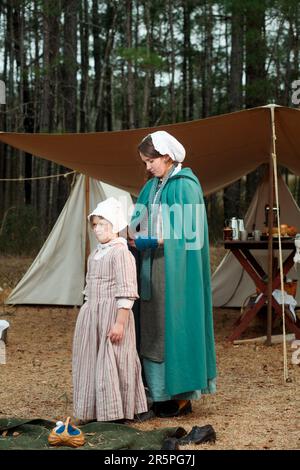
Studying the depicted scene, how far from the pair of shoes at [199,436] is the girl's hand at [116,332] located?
531mm

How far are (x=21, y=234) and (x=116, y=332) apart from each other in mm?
8080

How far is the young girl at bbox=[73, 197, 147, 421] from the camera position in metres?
3.52

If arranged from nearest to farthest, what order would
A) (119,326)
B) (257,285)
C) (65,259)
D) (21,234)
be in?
(119,326) → (257,285) → (65,259) → (21,234)

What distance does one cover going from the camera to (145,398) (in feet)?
12.1

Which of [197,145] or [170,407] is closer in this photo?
[170,407]

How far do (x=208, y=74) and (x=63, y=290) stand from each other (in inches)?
374

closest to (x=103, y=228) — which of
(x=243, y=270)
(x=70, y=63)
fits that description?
(x=243, y=270)

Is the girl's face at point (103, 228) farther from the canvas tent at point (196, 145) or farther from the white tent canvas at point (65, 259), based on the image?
the white tent canvas at point (65, 259)

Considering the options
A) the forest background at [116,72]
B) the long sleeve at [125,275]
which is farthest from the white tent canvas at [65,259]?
the long sleeve at [125,275]

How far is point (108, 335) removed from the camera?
3.54 metres

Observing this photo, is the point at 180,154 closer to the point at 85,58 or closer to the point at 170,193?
the point at 170,193

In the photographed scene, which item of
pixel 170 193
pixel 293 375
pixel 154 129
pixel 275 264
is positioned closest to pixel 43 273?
pixel 275 264

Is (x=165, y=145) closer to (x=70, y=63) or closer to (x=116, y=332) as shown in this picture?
(x=116, y=332)
